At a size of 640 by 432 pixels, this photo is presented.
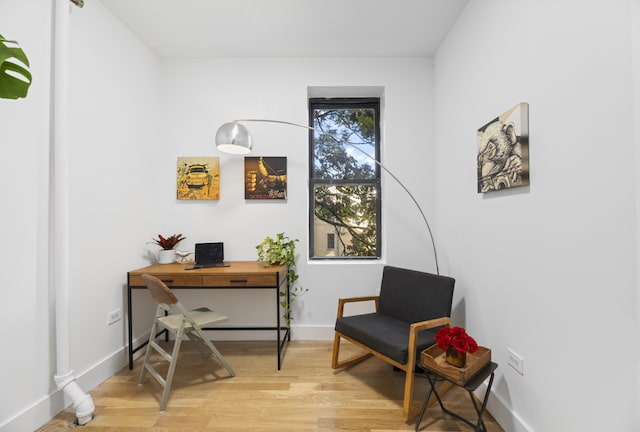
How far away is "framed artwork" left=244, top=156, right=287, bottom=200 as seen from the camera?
2.83 m

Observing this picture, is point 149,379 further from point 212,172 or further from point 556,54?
point 556,54

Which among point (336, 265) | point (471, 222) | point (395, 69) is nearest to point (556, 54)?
point (471, 222)

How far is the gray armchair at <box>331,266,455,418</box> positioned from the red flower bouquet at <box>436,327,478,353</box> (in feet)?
0.56

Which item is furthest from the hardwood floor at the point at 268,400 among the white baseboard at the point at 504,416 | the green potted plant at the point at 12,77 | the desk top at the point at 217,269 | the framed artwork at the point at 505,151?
the green potted plant at the point at 12,77

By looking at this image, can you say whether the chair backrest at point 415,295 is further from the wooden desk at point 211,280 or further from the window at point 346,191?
the wooden desk at point 211,280

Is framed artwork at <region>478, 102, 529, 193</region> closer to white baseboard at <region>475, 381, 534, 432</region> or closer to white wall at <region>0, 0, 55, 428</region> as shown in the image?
white baseboard at <region>475, 381, 534, 432</region>

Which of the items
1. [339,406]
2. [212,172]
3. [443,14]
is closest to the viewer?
[339,406]

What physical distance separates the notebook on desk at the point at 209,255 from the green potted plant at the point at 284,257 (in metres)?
0.35

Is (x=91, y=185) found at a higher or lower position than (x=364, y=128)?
lower

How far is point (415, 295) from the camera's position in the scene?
7.34 ft

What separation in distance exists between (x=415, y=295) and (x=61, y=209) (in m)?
2.53

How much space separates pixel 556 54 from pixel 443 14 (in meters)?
1.25

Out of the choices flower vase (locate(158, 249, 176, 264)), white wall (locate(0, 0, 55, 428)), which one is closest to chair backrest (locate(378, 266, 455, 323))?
flower vase (locate(158, 249, 176, 264))

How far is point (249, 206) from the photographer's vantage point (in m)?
2.85
